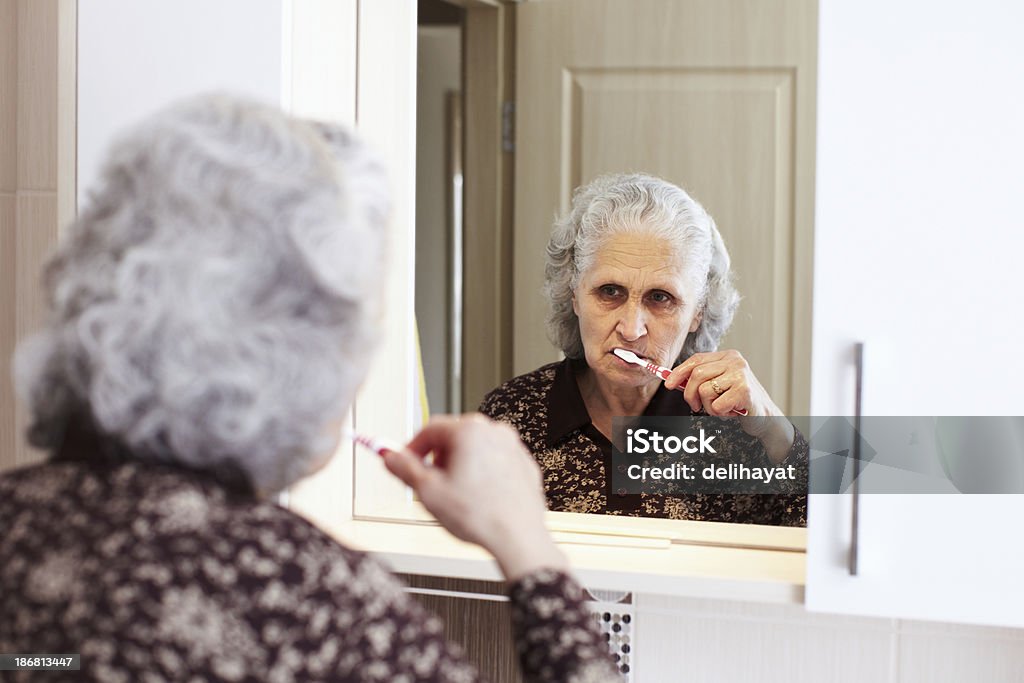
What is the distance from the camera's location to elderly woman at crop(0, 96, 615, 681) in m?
0.54

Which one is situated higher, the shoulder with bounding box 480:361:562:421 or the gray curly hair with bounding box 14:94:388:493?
the gray curly hair with bounding box 14:94:388:493

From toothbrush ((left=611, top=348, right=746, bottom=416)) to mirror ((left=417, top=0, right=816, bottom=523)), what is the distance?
64 millimetres

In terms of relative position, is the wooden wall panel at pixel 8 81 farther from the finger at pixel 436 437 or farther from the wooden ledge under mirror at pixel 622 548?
the finger at pixel 436 437

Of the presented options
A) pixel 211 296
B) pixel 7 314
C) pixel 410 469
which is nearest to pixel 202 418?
pixel 211 296

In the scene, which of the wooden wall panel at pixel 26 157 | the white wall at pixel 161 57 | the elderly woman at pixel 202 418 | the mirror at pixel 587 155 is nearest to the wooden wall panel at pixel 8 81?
the wooden wall panel at pixel 26 157

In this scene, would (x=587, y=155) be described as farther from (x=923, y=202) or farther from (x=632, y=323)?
(x=923, y=202)

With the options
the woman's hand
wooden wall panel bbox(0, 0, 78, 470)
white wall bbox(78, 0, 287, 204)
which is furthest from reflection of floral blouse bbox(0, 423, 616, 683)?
wooden wall panel bbox(0, 0, 78, 470)

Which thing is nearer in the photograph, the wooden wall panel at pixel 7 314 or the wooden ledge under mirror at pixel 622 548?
the wooden ledge under mirror at pixel 622 548

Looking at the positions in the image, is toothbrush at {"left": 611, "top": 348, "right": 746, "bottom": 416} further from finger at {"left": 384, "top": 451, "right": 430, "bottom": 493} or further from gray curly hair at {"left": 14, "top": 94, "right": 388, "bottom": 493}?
gray curly hair at {"left": 14, "top": 94, "right": 388, "bottom": 493}

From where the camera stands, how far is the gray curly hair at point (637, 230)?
103 centimetres

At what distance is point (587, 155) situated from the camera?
1060 mm

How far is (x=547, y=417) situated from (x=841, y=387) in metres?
0.35

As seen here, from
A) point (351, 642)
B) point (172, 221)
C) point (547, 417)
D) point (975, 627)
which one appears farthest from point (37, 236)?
point (975, 627)

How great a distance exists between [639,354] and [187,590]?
0.63 metres
